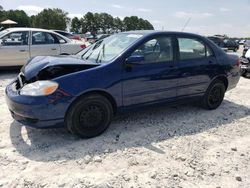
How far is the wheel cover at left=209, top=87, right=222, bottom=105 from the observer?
583 centimetres

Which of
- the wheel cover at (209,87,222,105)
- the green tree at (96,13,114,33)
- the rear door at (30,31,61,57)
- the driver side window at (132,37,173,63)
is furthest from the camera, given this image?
the green tree at (96,13,114,33)

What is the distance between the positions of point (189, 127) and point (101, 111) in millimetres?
1661

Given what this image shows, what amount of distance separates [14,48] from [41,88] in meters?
5.80

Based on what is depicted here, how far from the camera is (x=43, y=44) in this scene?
9.28 m

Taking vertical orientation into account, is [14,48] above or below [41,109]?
above

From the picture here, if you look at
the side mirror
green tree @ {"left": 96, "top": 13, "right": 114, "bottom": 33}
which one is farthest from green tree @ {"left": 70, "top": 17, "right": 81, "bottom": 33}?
the side mirror

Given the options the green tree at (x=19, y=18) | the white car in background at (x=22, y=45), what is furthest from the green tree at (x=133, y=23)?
the white car in background at (x=22, y=45)

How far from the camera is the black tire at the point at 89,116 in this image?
400 cm

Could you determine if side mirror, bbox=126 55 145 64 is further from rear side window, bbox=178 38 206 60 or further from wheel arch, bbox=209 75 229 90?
wheel arch, bbox=209 75 229 90

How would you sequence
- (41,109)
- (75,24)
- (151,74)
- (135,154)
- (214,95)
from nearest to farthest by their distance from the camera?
(41,109)
(135,154)
(151,74)
(214,95)
(75,24)

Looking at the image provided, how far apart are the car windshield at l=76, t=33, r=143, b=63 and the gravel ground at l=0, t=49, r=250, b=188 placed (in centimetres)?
119

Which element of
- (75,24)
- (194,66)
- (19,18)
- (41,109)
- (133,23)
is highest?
(19,18)

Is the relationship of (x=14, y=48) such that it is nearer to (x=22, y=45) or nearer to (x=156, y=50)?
(x=22, y=45)

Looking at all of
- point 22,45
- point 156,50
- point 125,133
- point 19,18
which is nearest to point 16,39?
point 22,45
